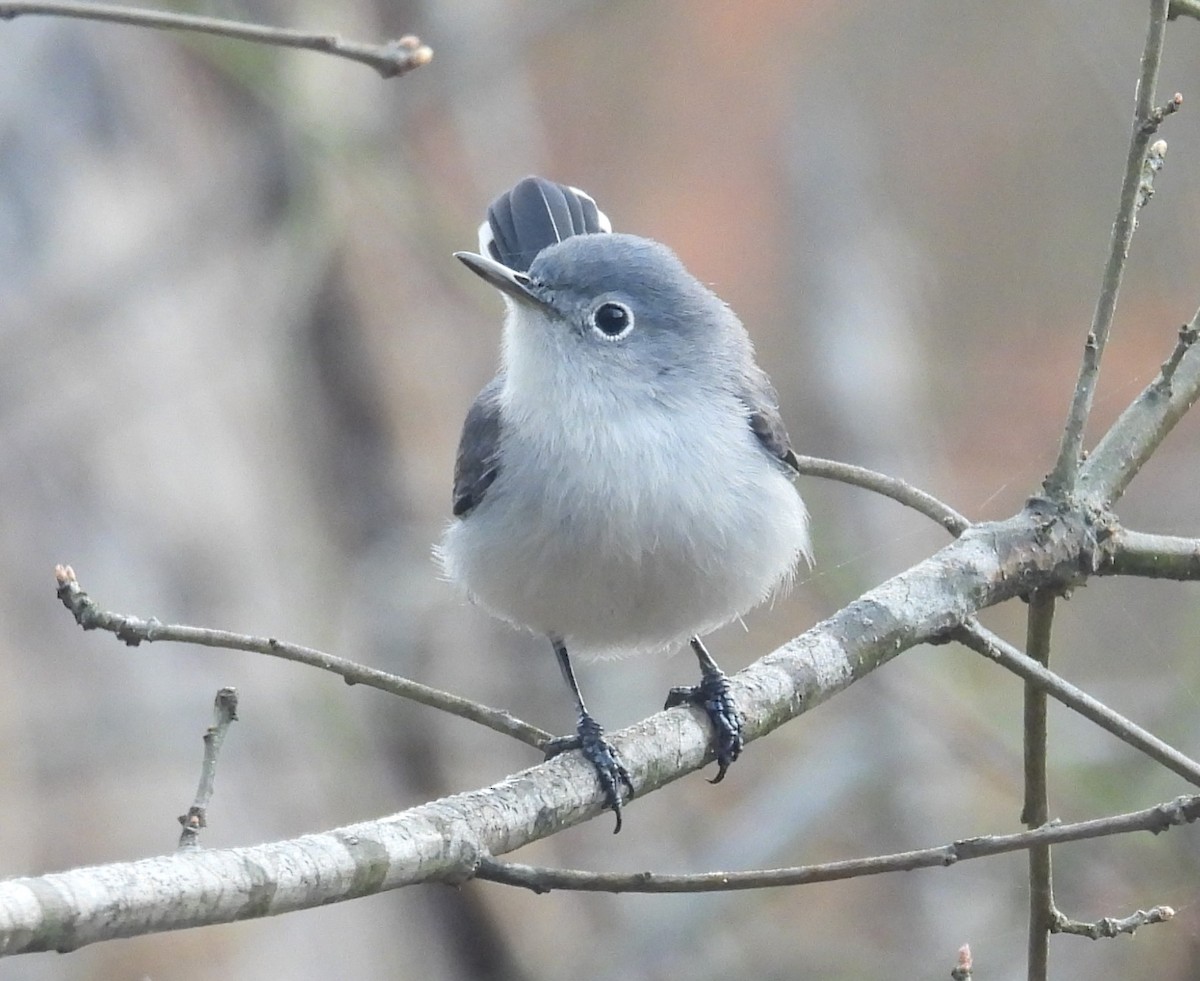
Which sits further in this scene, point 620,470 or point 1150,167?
point 620,470

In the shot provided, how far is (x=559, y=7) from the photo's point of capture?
6031 mm

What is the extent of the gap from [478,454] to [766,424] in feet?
2.34

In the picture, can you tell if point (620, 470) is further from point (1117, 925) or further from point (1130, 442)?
point (1117, 925)

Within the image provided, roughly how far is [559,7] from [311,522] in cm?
247

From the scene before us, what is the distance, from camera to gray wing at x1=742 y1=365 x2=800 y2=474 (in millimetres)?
3463

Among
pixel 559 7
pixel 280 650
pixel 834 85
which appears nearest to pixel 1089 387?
pixel 280 650

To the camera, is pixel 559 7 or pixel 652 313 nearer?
pixel 652 313

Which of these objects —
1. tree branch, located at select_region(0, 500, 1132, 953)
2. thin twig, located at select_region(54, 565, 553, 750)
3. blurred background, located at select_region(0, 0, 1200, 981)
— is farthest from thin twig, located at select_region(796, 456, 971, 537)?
blurred background, located at select_region(0, 0, 1200, 981)

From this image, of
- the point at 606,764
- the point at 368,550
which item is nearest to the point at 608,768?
the point at 606,764

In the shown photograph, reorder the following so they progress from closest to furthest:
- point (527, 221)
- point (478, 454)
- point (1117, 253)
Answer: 1. point (1117, 253)
2. point (478, 454)
3. point (527, 221)

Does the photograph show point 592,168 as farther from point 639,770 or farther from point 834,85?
point 639,770

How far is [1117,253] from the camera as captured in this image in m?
2.53

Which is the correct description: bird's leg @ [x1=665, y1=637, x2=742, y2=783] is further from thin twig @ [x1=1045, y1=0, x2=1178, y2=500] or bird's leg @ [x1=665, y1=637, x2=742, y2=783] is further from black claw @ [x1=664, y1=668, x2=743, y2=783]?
thin twig @ [x1=1045, y1=0, x2=1178, y2=500]

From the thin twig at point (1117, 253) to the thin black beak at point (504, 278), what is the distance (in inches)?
49.2
